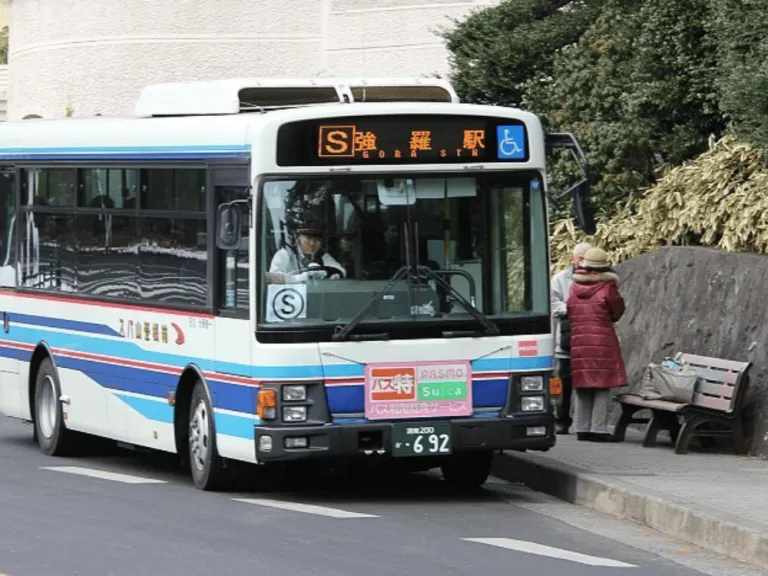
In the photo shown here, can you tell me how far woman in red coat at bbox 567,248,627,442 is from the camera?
17.8 meters

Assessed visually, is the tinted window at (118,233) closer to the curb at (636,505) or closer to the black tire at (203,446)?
the black tire at (203,446)

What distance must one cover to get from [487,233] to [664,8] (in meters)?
9.11

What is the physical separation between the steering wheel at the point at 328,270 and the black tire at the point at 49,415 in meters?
4.21

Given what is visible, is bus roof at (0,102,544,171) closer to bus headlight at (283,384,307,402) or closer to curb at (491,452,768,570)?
bus headlight at (283,384,307,402)

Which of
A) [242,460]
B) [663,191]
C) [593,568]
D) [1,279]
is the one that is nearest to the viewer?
[593,568]

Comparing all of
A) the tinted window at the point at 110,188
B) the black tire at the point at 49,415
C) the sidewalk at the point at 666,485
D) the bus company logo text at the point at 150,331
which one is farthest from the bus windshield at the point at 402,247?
the black tire at the point at 49,415

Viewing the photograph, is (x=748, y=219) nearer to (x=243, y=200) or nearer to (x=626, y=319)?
(x=626, y=319)

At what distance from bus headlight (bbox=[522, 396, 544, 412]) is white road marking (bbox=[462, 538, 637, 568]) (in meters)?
2.19

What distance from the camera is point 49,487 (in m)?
15.0

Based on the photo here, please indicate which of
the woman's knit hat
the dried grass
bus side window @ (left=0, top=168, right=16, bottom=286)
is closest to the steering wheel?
the woman's knit hat

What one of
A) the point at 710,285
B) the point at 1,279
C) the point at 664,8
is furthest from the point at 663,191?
the point at 1,279

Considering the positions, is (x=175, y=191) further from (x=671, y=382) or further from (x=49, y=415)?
(x=671, y=382)

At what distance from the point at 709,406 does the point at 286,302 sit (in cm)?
430

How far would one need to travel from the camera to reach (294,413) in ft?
45.6
